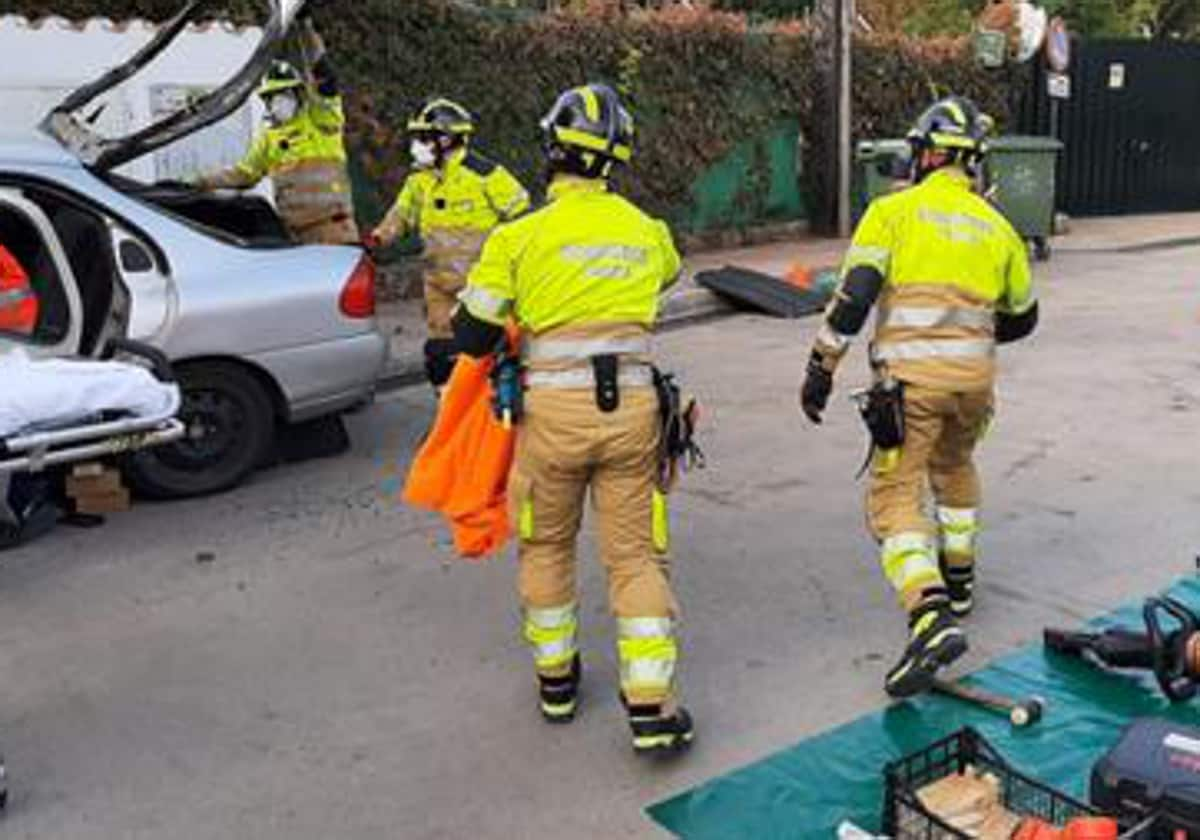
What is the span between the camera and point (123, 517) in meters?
6.35

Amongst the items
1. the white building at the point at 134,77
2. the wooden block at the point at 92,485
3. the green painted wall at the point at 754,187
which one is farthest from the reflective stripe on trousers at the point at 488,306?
the green painted wall at the point at 754,187

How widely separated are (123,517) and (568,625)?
2988 mm

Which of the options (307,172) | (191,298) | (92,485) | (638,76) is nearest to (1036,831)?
(92,485)

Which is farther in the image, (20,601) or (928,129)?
(20,601)

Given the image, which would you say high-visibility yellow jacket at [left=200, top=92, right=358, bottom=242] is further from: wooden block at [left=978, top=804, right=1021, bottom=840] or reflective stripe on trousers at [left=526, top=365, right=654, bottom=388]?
wooden block at [left=978, top=804, right=1021, bottom=840]

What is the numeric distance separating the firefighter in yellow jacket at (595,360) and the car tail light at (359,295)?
2.96 metres

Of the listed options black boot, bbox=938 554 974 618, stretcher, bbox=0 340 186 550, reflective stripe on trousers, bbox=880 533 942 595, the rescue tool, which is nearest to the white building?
stretcher, bbox=0 340 186 550

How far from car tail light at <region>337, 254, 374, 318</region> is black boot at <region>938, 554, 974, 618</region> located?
3.16m

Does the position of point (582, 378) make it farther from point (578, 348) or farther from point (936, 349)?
point (936, 349)

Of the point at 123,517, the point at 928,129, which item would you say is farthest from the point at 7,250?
the point at 928,129

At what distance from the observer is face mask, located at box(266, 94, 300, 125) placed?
838 centimetres

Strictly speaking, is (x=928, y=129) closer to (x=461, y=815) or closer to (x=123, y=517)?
(x=461, y=815)

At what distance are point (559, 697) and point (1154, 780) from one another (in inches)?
67.6

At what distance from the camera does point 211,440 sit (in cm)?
660
